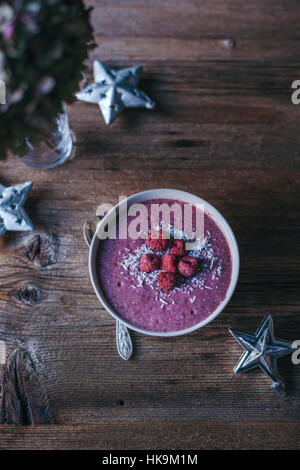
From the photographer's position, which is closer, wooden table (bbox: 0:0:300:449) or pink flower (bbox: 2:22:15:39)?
pink flower (bbox: 2:22:15:39)

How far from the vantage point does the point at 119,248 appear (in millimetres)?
1157

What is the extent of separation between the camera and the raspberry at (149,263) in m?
1.10

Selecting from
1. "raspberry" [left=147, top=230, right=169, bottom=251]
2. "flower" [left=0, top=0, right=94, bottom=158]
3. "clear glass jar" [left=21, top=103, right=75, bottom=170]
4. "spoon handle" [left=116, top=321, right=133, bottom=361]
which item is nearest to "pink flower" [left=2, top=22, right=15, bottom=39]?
"flower" [left=0, top=0, right=94, bottom=158]

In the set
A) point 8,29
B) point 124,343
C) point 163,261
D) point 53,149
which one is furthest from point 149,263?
point 8,29

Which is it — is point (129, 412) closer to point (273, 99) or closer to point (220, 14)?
point (273, 99)

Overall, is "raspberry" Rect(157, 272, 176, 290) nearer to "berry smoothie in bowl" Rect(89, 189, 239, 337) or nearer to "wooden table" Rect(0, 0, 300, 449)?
"berry smoothie in bowl" Rect(89, 189, 239, 337)

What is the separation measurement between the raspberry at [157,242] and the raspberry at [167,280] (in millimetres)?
74

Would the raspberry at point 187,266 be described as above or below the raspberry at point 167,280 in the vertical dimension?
above

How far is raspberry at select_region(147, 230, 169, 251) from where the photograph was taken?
43.7 inches

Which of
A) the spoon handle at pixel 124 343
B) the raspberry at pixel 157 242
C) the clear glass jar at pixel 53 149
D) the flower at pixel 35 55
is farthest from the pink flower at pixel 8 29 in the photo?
the spoon handle at pixel 124 343

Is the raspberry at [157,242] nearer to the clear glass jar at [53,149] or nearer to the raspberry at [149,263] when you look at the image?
the raspberry at [149,263]

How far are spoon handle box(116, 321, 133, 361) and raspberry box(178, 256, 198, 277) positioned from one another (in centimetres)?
30

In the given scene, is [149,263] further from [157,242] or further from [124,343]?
[124,343]
